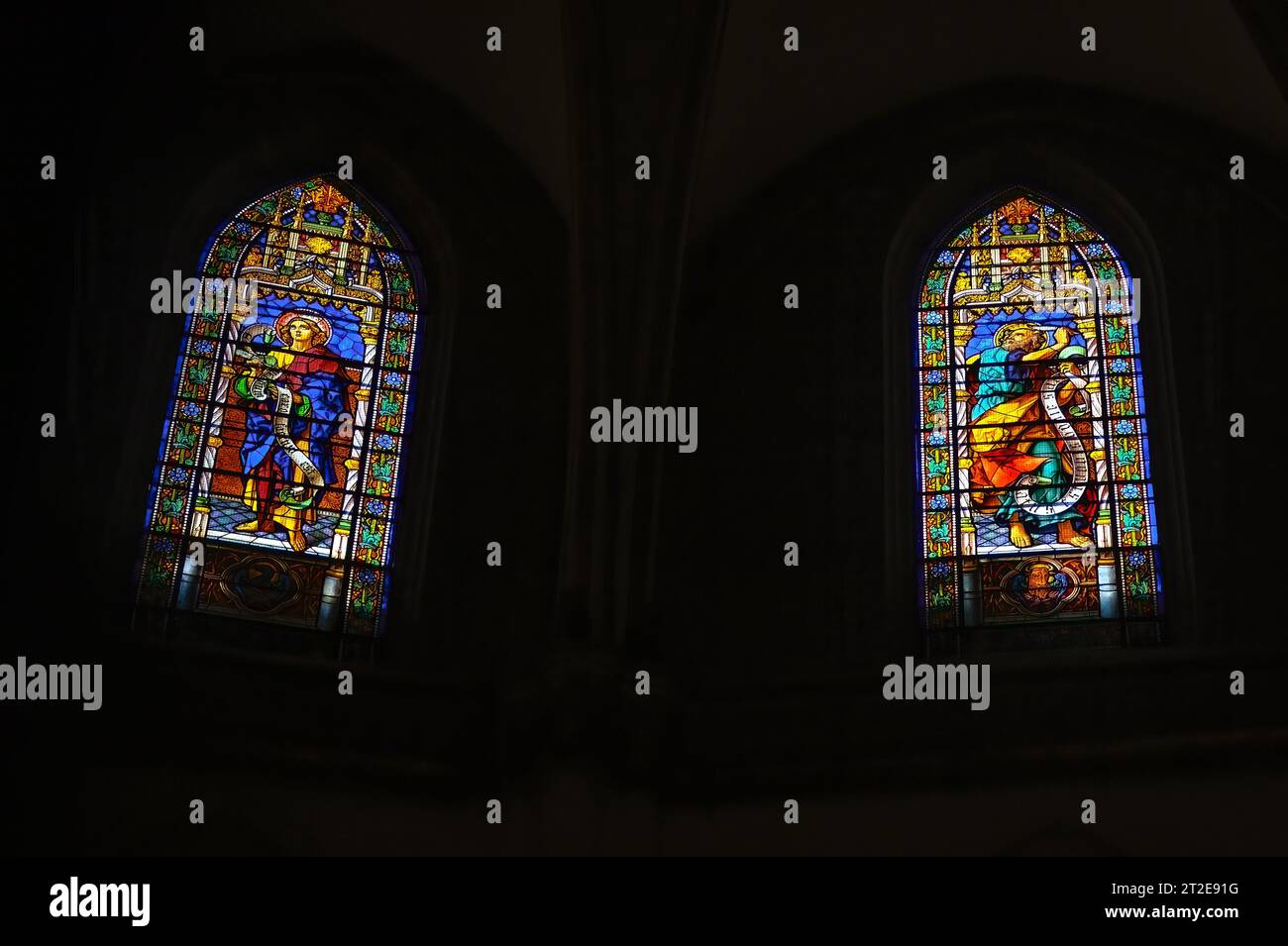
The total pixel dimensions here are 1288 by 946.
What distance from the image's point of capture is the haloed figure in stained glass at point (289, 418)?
10.9 meters

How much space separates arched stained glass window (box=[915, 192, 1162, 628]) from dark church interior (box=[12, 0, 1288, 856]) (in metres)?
0.16

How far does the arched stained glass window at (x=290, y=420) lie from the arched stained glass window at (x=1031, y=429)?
3.22 m

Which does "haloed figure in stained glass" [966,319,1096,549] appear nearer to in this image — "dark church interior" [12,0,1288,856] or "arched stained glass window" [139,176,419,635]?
"dark church interior" [12,0,1288,856]

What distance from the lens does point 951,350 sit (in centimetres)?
1180

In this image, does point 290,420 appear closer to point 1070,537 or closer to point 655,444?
point 655,444

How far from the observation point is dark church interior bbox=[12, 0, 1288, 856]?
979 cm

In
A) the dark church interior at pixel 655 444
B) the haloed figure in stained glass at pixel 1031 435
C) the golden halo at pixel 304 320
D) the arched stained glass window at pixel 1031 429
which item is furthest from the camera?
the golden halo at pixel 304 320

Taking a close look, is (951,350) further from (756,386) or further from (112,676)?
(112,676)

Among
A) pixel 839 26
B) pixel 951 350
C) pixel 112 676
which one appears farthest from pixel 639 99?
pixel 112 676

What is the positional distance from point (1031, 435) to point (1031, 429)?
0.04 metres

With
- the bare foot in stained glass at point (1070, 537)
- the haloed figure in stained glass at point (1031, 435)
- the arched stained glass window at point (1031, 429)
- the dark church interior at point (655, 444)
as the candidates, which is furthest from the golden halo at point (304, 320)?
the bare foot in stained glass at point (1070, 537)

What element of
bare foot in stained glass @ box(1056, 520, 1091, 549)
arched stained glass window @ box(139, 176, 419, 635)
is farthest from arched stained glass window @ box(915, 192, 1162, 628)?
arched stained glass window @ box(139, 176, 419, 635)

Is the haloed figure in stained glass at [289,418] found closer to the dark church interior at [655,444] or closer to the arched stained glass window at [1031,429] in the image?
the dark church interior at [655,444]

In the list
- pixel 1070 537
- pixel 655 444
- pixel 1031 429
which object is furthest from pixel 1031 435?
pixel 655 444
